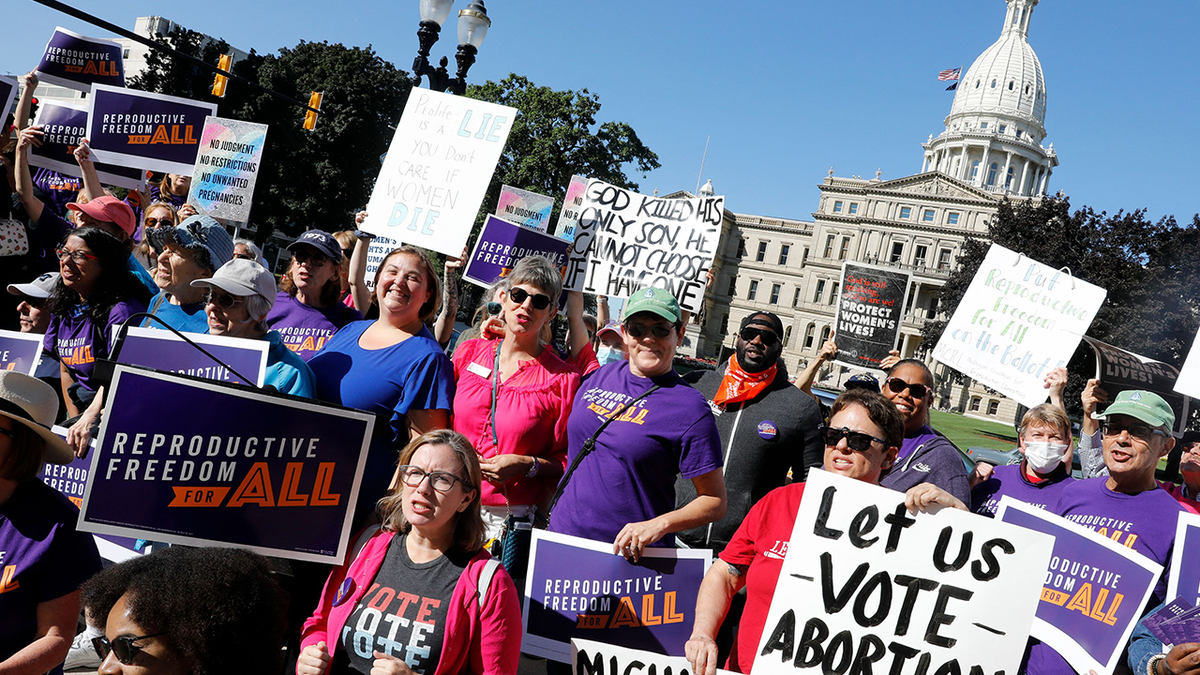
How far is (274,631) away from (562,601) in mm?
1393

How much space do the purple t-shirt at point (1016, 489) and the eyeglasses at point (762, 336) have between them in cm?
131

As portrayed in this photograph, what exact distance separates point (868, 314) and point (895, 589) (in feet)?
21.6

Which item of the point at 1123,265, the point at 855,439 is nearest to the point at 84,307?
the point at 855,439

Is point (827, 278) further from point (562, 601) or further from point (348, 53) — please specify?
point (562, 601)

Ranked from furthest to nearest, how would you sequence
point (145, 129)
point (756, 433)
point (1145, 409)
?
point (145, 129), point (756, 433), point (1145, 409)

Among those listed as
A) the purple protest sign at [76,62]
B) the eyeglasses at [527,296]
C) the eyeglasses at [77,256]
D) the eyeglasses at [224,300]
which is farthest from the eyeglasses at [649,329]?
the purple protest sign at [76,62]

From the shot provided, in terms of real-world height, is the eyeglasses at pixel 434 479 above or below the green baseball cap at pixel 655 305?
below

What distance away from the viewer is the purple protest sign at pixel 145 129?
7039mm

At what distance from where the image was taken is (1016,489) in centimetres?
396

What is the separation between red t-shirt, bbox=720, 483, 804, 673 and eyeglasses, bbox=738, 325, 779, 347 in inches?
54.7

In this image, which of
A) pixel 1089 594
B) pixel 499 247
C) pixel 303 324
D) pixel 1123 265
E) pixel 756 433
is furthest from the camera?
pixel 1123 265

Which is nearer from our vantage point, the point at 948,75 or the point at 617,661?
the point at 617,661

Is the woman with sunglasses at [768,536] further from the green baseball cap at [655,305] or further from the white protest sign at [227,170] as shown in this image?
the white protest sign at [227,170]

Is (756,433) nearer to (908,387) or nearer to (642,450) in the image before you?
(908,387)
